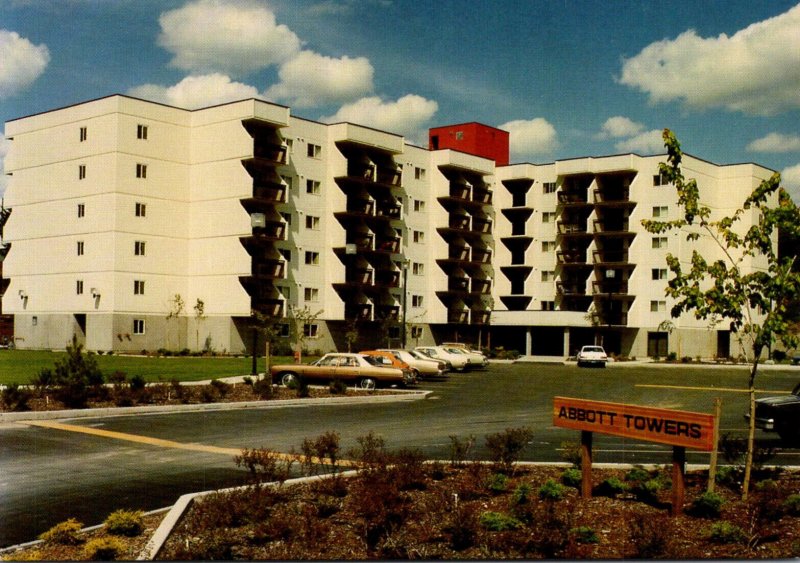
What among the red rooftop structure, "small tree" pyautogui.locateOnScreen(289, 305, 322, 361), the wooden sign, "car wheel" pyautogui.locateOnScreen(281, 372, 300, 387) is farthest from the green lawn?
the red rooftop structure

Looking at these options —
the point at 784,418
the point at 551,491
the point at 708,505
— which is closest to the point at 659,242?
the point at 784,418

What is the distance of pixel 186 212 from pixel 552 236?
116ft

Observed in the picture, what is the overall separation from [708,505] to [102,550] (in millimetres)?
6425

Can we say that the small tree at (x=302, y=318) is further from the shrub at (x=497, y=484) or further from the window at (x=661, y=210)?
the shrub at (x=497, y=484)

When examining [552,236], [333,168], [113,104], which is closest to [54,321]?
[113,104]

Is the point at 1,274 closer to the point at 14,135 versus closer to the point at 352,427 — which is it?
the point at 14,135

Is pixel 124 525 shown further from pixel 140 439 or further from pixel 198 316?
pixel 198 316

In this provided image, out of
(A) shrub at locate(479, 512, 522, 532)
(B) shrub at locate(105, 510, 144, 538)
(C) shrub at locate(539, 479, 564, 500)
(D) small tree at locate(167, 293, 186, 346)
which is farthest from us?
(D) small tree at locate(167, 293, 186, 346)

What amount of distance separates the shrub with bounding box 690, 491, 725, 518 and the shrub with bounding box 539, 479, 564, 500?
155 centimetres

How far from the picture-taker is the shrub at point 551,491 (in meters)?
10.1

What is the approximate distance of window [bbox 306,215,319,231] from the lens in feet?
216

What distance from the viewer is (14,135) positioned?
6081 centimetres

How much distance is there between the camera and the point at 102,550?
8109mm

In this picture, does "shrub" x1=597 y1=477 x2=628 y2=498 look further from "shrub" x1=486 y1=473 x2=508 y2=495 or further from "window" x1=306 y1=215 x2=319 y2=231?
"window" x1=306 y1=215 x2=319 y2=231
